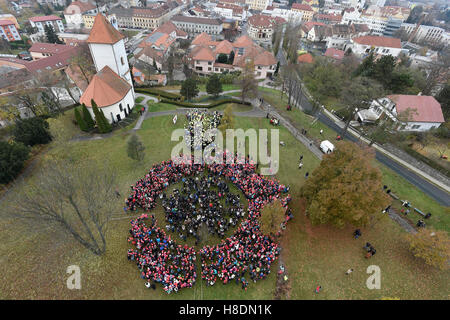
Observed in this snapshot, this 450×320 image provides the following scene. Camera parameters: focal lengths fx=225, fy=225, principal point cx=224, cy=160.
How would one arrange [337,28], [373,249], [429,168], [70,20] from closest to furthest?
[373,249], [429,168], [337,28], [70,20]

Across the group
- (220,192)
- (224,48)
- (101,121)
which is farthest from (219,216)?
(224,48)

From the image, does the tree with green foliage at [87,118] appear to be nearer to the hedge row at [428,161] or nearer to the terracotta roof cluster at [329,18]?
the hedge row at [428,161]

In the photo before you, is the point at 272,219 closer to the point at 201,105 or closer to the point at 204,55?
the point at 201,105

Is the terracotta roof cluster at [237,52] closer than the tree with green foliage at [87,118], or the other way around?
the tree with green foliage at [87,118]

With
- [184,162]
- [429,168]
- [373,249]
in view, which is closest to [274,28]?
[429,168]

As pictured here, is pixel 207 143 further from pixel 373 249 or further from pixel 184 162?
pixel 373 249

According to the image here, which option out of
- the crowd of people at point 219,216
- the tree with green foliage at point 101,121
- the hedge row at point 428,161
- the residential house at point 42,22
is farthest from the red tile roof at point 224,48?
the residential house at point 42,22
